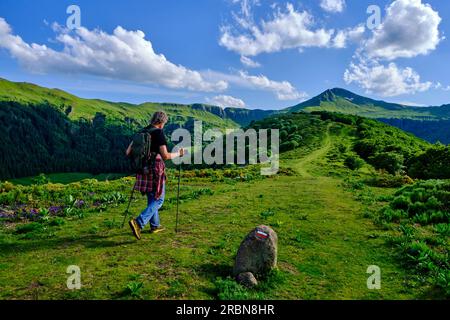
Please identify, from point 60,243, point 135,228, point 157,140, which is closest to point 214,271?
point 135,228

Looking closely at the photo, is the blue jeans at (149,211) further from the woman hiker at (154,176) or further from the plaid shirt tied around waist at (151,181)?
the plaid shirt tied around waist at (151,181)

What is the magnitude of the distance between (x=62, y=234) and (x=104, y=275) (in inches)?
219

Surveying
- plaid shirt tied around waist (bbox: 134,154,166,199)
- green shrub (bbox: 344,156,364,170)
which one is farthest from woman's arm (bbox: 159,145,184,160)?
green shrub (bbox: 344,156,364,170)

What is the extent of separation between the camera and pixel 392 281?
9.04m

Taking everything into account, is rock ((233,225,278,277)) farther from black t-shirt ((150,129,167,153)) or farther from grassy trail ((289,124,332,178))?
grassy trail ((289,124,332,178))

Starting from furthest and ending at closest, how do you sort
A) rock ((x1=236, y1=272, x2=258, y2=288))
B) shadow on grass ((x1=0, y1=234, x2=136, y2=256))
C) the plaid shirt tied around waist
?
the plaid shirt tied around waist, shadow on grass ((x1=0, y1=234, x2=136, y2=256)), rock ((x1=236, y1=272, x2=258, y2=288))

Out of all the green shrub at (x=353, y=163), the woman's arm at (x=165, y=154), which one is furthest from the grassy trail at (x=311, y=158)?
the woman's arm at (x=165, y=154)

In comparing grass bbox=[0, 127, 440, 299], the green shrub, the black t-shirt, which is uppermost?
the black t-shirt

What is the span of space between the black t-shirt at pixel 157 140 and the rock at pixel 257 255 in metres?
4.91

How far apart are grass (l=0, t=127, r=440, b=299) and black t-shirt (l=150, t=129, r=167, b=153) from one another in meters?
3.56

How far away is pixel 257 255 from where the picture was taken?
8992mm

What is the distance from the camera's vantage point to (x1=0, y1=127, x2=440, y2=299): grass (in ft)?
26.3
